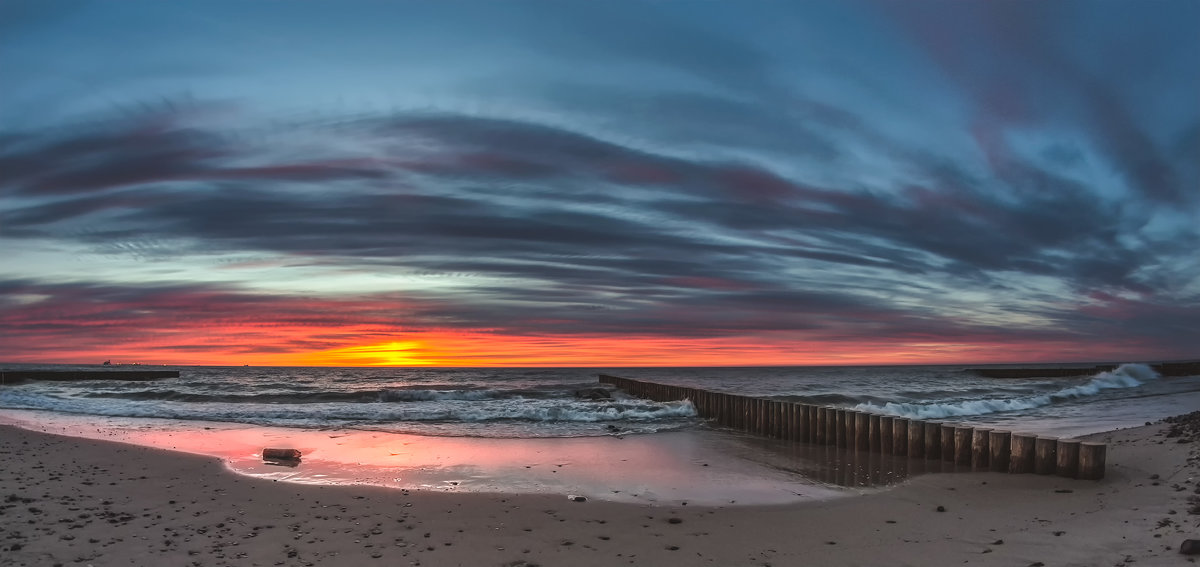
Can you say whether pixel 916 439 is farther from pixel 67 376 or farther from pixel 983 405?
pixel 67 376

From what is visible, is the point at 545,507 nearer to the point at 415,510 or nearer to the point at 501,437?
the point at 415,510

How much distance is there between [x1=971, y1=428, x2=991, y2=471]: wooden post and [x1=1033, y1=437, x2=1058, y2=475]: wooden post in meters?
1.07

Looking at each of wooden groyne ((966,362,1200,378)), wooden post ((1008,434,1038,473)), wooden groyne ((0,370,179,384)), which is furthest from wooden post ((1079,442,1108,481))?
wooden groyne ((0,370,179,384))

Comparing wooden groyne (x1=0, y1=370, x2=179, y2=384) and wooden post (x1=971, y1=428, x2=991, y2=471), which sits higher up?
wooden post (x1=971, y1=428, x2=991, y2=471)

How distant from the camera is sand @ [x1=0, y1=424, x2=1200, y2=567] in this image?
756 centimetres

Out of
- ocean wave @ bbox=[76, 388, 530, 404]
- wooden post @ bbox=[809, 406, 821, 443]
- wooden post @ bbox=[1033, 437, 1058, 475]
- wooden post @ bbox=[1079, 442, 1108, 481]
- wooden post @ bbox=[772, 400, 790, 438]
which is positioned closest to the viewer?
wooden post @ bbox=[1079, 442, 1108, 481]

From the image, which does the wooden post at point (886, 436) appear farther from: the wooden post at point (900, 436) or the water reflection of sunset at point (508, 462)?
the water reflection of sunset at point (508, 462)

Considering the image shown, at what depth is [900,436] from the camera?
16.1 metres

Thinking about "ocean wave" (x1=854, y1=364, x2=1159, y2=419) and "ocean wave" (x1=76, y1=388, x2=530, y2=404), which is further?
"ocean wave" (x1=76, y1=388, x2=530, y2=404)

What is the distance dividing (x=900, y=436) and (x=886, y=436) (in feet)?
1.62

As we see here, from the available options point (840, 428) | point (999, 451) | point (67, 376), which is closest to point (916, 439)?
point (999, 451)

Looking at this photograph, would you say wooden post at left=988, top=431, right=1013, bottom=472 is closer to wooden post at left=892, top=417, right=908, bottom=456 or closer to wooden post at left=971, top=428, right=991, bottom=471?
wooden post at left=971, top=428, right=991, bottom=471

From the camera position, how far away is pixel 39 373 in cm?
6375

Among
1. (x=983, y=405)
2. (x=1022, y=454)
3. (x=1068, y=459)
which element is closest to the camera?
(x=1068, y=459)
